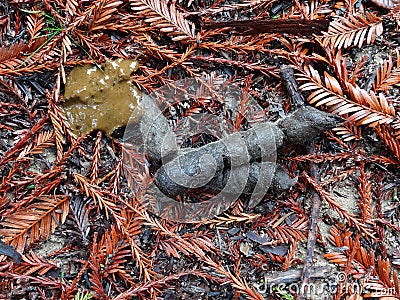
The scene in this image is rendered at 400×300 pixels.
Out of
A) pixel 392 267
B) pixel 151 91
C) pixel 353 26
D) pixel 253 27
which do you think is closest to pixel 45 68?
pixel 151 91

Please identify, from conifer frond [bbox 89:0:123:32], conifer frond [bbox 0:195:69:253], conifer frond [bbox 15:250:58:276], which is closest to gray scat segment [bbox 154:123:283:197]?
conifer frond [bbox 0:195:69:253]

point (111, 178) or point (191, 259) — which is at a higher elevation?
point (111, 178)

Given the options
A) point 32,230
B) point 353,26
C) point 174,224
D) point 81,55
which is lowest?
point 174,224

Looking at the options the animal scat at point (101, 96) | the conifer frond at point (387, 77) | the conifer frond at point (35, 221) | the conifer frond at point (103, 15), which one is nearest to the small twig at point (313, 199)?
the conifer frond at point (387, 77)

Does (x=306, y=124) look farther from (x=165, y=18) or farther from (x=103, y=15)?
(x=103, y=15)

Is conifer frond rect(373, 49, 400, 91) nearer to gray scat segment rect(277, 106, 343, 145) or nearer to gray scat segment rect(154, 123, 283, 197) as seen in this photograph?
gray scat segment rect(277, 106, 343, 145)

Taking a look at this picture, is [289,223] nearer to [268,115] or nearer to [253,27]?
[268,115]
